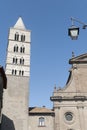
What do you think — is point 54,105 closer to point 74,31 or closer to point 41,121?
point 41,121

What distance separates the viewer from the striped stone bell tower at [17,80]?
37.0 metres

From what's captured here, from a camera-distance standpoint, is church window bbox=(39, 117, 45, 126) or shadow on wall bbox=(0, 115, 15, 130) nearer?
shadow on wall bbox=(0, 115, 15, 130)

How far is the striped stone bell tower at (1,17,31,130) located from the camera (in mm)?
37031

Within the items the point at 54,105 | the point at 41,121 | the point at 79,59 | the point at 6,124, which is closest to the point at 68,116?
the point at 54,105

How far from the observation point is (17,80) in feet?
136

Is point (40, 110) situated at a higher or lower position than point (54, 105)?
lower

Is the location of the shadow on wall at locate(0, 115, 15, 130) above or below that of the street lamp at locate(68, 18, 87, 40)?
below

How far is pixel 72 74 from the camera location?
41.1 metres

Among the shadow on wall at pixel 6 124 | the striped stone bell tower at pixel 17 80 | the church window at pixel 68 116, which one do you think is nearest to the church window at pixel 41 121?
the striped stone bell tower at pixel 17 80

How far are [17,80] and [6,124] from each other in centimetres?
808

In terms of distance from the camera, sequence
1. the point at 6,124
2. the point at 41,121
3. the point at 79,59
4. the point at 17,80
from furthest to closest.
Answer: the point at 79,59
the point at 17,80
the point at 41,121
the point at 6,124

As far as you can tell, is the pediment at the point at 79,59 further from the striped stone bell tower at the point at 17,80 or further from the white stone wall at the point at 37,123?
the white stone wall at the point at 37,123

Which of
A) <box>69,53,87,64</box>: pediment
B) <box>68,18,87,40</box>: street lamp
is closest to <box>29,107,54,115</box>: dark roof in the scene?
<box>69,53,87,64</box>: pediment

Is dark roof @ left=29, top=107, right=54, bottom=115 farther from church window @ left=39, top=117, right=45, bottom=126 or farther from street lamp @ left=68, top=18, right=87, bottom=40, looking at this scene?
street lamp @ left=68, top=18, right=87, bottom=40
